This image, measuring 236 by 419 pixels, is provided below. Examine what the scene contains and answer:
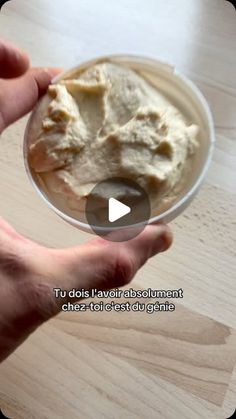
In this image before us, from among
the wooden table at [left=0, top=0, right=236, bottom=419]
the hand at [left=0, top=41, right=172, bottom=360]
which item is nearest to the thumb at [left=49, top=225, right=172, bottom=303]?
the hand at [left=0, top=41, right=172, bottom=360]

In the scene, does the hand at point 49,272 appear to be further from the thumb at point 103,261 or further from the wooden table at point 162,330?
the wooden table at point 162,330

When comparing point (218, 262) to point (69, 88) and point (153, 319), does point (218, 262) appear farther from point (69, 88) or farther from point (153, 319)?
point (69, 88)

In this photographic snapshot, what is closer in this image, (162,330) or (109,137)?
(109,137)

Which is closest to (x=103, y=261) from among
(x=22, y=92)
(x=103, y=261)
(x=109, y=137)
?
(x=103, y=261)

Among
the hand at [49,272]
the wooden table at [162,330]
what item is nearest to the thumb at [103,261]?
the hand at [49,272]

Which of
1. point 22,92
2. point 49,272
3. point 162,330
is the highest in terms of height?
point 22,92

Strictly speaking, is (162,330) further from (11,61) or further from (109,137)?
(11,61)
